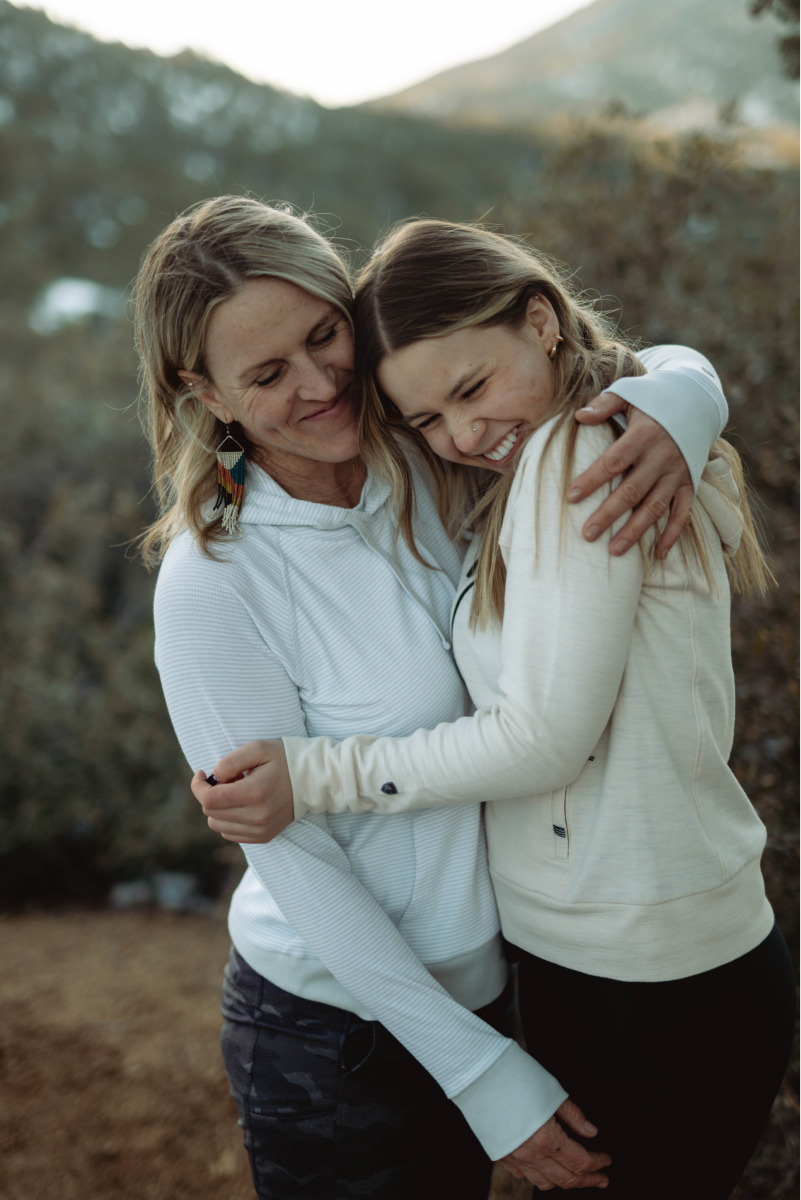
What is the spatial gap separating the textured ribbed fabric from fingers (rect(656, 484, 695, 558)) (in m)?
0.10

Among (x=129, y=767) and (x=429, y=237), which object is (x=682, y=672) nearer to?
(x=429, y=237)

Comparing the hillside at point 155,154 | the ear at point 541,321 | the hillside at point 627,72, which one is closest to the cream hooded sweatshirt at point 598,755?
the ear at point 541,321

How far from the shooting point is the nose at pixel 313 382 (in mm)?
1444

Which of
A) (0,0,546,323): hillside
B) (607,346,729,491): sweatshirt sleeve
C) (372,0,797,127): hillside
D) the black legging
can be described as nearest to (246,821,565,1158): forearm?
the black legging

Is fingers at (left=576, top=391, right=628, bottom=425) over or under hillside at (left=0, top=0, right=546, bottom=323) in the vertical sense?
under

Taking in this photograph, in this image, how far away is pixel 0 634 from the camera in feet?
18.9

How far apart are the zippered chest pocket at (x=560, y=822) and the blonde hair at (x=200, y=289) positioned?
67cm

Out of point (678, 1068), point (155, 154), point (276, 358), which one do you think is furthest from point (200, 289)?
point (155, 154)

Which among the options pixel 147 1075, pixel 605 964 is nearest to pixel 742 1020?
pixel 605 964

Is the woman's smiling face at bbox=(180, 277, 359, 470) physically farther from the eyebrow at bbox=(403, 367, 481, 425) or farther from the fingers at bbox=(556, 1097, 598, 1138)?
the fingers at bbox=(556, 1097, 598, 1138)

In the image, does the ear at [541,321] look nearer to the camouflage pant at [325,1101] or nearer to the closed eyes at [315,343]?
the closed eyes at [315,343]

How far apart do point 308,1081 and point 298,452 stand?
3.47 feet

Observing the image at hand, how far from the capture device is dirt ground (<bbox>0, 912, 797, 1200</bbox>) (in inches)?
88.2

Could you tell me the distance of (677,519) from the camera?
1220 millimetres
